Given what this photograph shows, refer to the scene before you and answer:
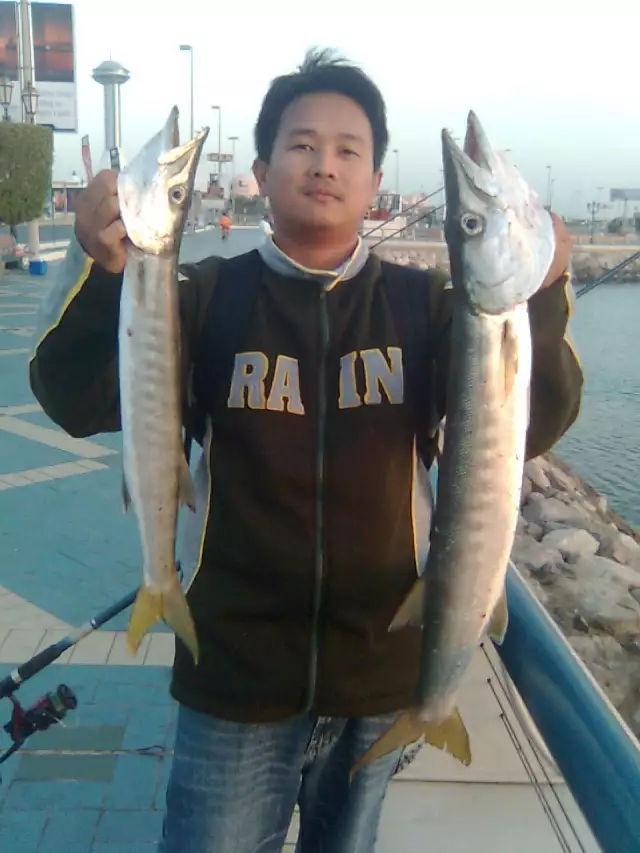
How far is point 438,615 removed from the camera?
1932mm

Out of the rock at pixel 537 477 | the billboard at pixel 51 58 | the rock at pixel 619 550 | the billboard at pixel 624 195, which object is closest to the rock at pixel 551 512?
the rock at pixel 619 550

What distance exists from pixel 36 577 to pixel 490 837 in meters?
3.31

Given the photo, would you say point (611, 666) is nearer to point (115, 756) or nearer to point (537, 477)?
point (115, 756)

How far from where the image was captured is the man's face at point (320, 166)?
2018mm

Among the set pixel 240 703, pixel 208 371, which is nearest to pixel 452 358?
pixel 208 371

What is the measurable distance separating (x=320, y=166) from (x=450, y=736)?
140 cm

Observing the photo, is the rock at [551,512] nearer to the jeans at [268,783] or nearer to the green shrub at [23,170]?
the jeans at [268,783]

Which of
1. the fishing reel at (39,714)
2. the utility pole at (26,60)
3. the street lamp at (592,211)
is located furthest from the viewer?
the street lamp at (592,211)

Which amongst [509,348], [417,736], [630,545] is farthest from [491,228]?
[630,545]

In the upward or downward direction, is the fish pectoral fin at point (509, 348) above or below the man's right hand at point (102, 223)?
below

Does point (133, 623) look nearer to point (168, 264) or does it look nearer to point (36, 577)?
point (168, 264)

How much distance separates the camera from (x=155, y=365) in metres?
1.86

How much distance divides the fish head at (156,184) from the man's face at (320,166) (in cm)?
31

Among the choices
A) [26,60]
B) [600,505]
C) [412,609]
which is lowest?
[600,505]
